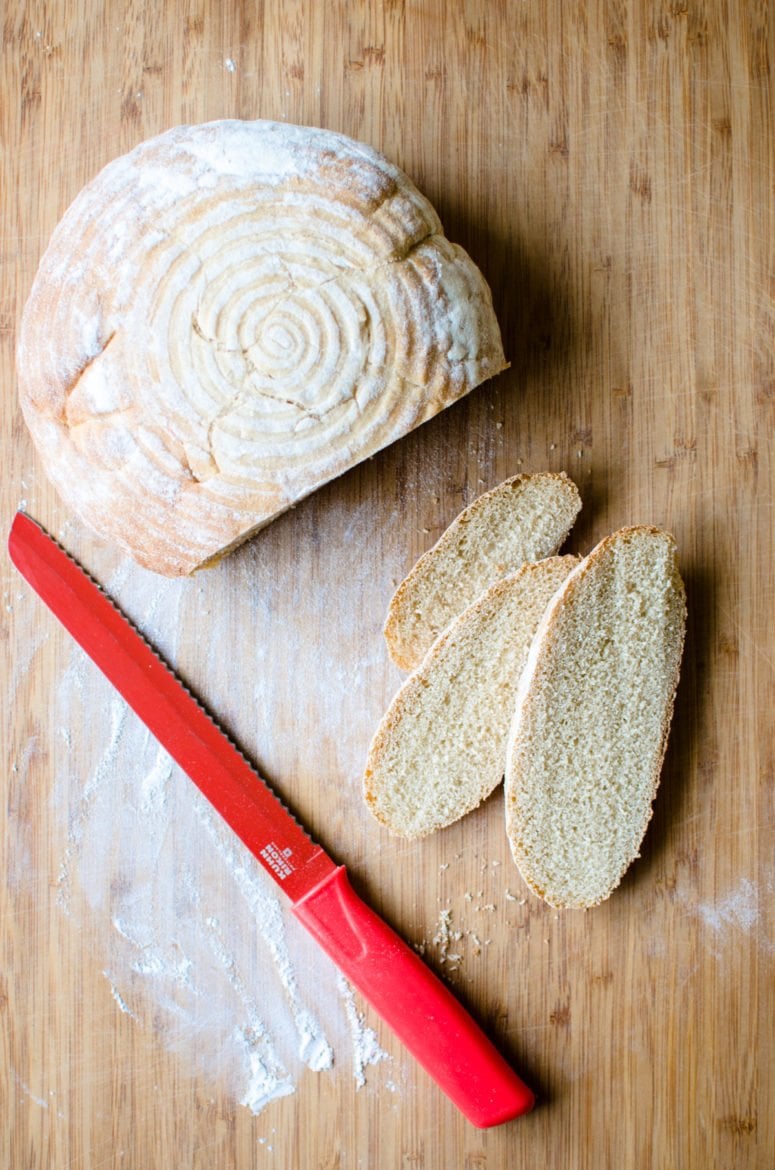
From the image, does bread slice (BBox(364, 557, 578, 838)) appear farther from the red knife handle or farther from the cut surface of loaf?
the cut surface of loaf

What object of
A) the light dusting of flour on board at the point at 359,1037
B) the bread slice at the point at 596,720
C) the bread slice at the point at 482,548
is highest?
the bread slice at the point at 482,548

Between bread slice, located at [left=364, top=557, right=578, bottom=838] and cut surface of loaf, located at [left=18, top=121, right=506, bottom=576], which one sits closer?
cut surface of loaf, located at [left=18, top=121, right=506, bottom=576]

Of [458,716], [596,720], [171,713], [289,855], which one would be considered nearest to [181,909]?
→ [289,855]

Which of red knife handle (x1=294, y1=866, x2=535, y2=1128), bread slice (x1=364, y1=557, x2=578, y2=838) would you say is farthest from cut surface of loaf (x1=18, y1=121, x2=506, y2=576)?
red knife handle (x1=294, y1=866, x2=535, y2=1128)

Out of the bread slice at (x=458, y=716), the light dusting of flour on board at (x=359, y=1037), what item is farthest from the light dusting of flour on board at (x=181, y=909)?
the bread slice at (x=458, y=716)

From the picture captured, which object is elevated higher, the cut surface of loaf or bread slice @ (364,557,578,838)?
the cut surface of loaf

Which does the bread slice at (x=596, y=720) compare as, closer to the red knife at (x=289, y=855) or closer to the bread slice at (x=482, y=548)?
the bread slice at (x=482, y=548)
